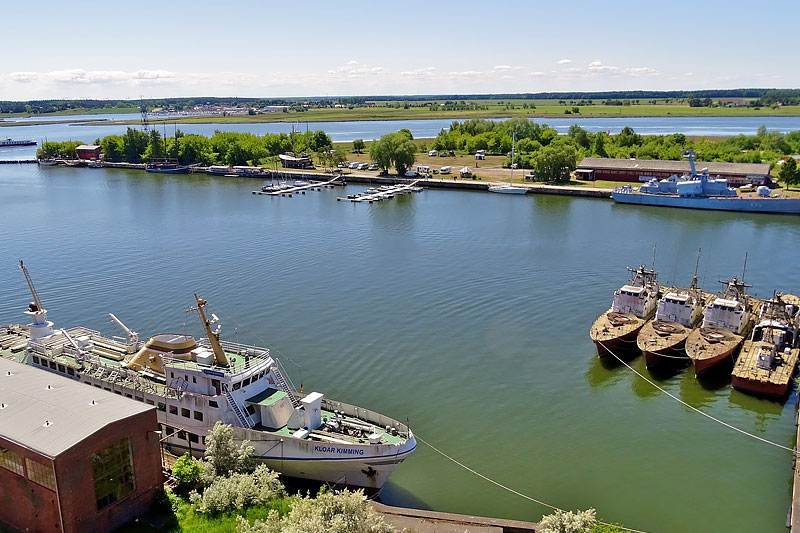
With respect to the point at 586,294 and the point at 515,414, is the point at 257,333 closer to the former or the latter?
the point at 515,414

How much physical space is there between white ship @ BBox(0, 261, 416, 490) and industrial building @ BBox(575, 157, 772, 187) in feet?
323

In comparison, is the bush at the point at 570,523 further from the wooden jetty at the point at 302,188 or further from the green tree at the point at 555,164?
the green tree at the point at 555,164

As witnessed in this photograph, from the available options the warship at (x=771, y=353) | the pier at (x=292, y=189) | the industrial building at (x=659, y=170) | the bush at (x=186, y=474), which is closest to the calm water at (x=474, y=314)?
the warship at (x=771, y=353)

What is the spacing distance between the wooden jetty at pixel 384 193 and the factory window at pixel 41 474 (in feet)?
277

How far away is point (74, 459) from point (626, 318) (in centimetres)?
3587

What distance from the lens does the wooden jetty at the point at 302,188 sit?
11294 cm

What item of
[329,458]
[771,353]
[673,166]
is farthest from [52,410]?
[673,166]

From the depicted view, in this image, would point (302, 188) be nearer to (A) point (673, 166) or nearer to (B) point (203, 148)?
(B) point (203, 148)

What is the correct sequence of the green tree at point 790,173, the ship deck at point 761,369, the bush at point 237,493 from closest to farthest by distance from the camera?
the bush at point 237,493
the ship deck at point 761,369
the green tree at point 790,173

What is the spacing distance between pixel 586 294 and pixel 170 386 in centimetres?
3542

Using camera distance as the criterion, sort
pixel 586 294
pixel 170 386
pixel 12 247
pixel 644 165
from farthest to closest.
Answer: pixel 644 165, pixel 12 247, pixel 586 294, pixel 170 386

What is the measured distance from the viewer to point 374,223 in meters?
85.4

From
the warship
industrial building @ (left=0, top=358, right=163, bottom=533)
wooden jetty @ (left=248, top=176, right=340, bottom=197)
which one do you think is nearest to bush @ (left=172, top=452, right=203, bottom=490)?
industrial building @ (left=0, top=358, right=163, bottom=533)

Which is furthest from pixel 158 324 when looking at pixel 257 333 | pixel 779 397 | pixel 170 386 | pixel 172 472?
pixel 779 397
